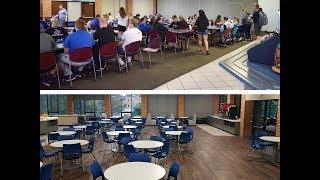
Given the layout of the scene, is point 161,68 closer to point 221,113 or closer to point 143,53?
point 143,53

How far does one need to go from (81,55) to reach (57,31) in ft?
1.92

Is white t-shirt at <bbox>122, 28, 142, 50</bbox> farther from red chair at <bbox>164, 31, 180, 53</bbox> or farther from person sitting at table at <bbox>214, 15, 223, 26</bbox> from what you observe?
person sitting at table at <bbox>214, 15, 223, 26</bbox>

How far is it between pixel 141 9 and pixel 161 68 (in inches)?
39.0

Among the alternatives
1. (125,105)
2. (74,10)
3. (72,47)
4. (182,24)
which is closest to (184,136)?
(182,24)

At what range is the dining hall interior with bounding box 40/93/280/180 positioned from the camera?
7109 mm

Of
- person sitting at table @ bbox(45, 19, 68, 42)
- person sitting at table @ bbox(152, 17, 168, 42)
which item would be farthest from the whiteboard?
person sitting at table @ bbox(152, 17, 168, 42)

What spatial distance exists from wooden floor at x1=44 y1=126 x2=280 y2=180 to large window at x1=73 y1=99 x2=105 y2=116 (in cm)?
437

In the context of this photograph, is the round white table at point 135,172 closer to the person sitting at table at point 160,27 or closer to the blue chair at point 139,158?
the blue chair at point 139,158

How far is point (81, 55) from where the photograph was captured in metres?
5.57

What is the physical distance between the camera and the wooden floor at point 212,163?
7781 mm

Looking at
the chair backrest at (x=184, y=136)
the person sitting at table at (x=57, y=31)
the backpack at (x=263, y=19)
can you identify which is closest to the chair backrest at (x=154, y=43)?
the person sitting at table at (x=57, y=31)

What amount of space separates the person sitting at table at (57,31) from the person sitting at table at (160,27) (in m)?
1.43
